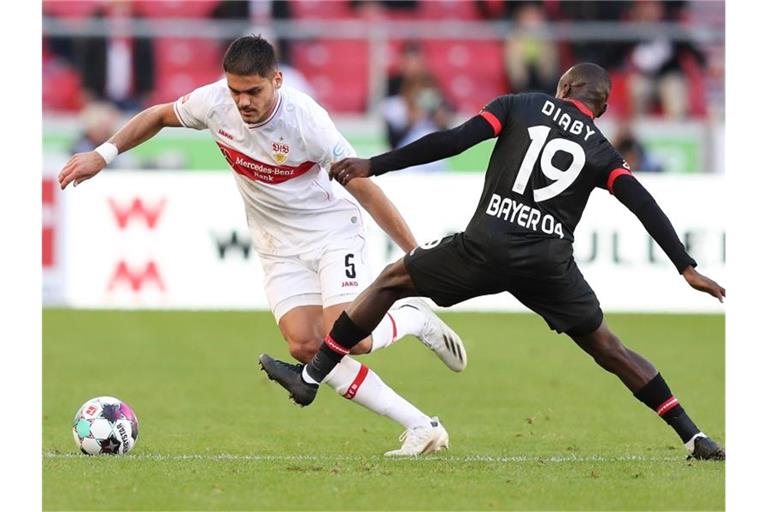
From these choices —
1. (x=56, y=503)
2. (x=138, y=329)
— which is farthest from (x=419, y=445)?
(x=138, y=329)

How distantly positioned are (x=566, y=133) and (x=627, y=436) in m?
2.29

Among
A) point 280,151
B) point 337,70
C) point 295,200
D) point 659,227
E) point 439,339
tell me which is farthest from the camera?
point 337,70

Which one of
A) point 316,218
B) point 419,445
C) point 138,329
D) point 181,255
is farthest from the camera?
point 181,255

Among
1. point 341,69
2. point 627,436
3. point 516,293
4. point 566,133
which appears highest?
point 341,69

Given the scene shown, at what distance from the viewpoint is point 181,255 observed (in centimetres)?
1599

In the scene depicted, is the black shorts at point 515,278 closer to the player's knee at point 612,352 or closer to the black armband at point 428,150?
the player's knee at point 612,352

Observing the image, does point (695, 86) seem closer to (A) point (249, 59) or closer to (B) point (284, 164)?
(B) point (284, 164)

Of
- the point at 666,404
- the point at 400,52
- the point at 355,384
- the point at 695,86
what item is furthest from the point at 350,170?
the point at 695,86

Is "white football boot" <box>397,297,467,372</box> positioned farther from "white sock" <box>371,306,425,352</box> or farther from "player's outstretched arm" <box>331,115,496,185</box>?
"player's outstretched arm" <box>331,115,496,185</box>

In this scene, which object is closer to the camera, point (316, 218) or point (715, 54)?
point (316, 218)

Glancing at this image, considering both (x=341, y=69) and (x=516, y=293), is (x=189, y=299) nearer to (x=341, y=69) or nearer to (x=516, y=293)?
(x=341, y=69)

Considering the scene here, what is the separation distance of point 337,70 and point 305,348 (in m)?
13.0

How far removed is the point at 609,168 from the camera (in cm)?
723

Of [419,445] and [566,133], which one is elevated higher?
[566,133]
